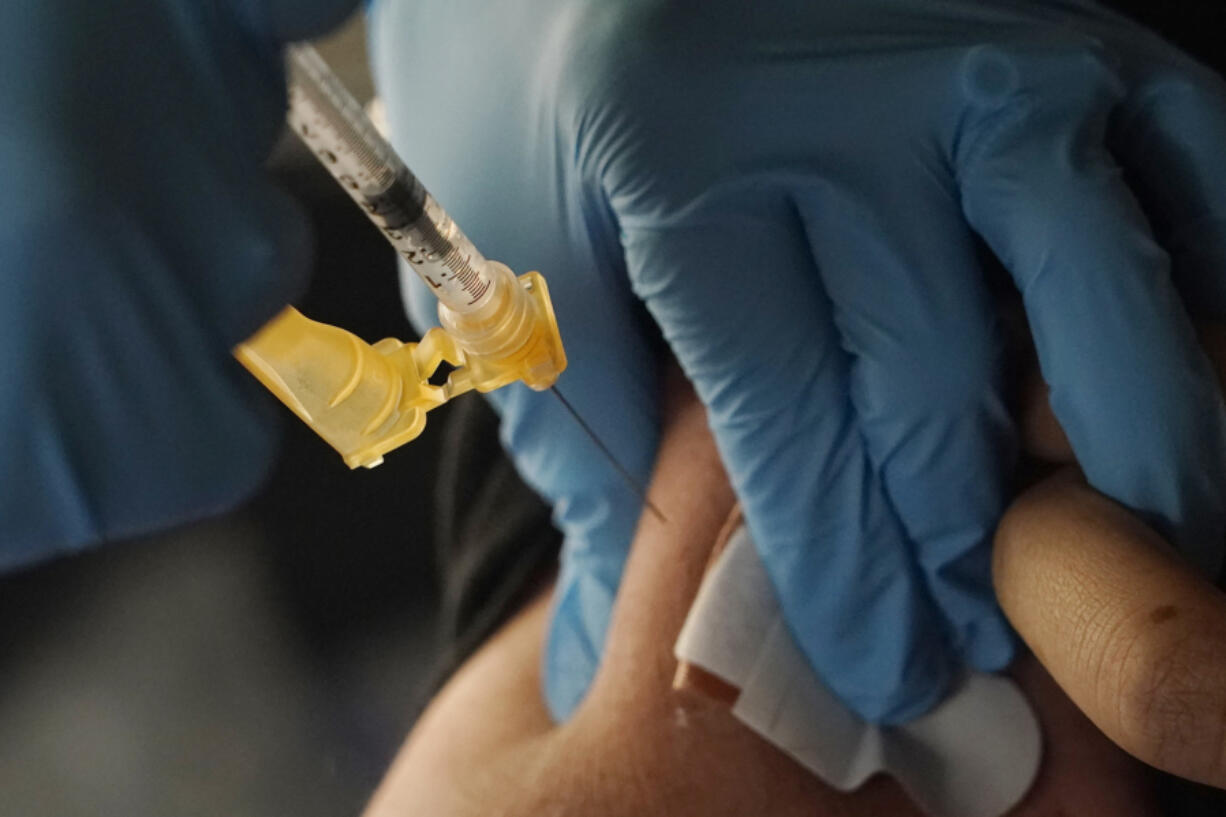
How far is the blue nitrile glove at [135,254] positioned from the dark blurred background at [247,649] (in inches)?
41.7

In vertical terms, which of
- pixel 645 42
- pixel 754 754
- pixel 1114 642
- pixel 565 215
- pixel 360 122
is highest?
pixel 360 122

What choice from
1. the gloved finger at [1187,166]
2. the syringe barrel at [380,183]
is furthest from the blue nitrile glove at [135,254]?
the gloved finger at [1187,166]

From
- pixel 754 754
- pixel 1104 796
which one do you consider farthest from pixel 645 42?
pixel 1104 796

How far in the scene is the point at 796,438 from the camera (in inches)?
36.0

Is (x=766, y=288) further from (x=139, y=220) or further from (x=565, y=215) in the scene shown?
(x=139, y=220)

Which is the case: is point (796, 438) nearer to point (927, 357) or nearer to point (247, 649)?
point (927, 357)

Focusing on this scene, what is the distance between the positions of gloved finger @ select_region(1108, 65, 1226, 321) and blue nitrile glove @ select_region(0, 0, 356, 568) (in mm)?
724

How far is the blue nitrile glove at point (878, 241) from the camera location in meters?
0.77

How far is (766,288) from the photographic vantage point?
87 cm

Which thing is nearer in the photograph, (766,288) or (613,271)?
(766,288)

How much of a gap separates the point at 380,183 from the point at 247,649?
1295mm

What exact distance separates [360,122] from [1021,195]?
1.79 feet

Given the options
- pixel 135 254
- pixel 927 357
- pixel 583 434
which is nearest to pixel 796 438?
pixel 927 357

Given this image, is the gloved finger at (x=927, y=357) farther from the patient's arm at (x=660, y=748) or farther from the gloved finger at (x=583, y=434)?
the gloved finger at (x=583, y=434)
